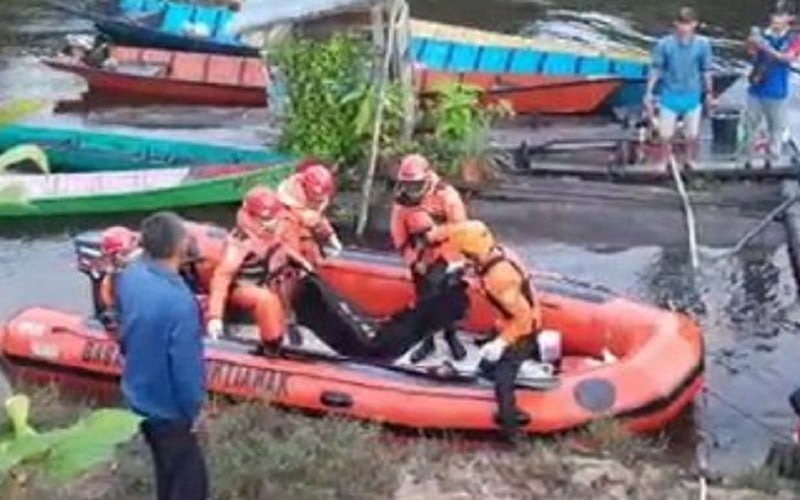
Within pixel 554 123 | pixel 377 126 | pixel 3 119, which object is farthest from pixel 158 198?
pixel 3 119

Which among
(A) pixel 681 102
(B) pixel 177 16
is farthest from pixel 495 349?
(B) pixel 177 16

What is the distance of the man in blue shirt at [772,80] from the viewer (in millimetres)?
14102

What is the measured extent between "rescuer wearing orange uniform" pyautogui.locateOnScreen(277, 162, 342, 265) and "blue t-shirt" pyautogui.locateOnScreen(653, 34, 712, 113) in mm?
4801

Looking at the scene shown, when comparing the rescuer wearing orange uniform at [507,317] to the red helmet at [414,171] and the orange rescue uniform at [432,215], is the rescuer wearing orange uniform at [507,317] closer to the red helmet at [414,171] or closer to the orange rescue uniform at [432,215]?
the orange rescue uniform at [432,215]

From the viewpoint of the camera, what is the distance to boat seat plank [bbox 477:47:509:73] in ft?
60.0

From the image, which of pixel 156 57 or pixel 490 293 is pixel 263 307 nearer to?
pixel 490 293

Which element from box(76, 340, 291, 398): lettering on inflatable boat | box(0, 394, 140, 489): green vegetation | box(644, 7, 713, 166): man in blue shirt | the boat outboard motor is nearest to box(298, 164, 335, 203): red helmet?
the boat outboard motor

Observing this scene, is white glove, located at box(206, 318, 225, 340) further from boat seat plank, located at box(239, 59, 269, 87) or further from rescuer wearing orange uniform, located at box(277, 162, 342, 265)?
boat seat plank, located at box(239, 59, 269, 87)

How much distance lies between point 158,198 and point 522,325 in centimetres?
630

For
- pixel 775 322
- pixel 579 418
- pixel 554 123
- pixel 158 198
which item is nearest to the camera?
pixel 579 418

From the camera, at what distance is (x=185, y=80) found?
18656 millimetres

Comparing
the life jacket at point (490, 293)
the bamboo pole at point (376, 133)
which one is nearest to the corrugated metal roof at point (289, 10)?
the bamboo pole at point (376, 133)

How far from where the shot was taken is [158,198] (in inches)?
573

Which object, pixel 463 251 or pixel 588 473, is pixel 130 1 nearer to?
pixel 463 251
